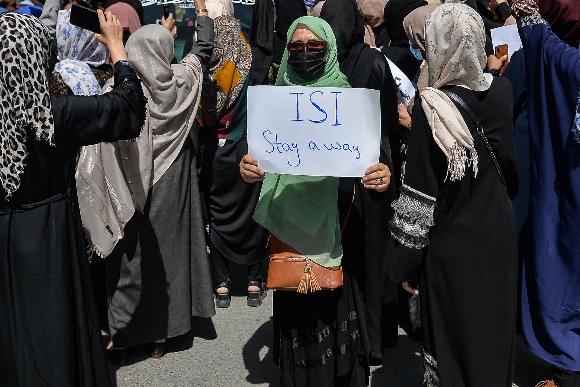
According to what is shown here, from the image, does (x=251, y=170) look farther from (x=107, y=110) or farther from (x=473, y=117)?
(x=473, y=117)

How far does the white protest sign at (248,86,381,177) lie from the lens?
8.89 ft

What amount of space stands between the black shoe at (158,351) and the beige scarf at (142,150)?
861 mm

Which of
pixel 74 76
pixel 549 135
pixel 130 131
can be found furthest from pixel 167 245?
pixel 549 135

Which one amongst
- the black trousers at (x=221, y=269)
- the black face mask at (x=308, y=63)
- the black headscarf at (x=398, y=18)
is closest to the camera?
the black face mask at (x=308, y=63)

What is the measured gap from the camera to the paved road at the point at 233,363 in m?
3.74

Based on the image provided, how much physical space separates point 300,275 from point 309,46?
3.24 ft

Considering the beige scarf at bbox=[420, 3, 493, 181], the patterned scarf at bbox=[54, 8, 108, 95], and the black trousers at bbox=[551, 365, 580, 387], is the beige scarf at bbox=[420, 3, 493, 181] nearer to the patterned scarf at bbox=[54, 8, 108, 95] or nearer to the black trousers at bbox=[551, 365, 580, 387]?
the black trousers at bbox=[551, 365, 580, 387]

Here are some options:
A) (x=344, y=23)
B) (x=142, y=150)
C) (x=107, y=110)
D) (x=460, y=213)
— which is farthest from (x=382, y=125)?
(x=107, y=110)

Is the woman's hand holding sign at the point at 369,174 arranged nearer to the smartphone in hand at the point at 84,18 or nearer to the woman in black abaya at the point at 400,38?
the smartphone in hand at the point at 84,18

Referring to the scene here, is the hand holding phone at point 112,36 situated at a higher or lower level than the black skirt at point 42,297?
higher

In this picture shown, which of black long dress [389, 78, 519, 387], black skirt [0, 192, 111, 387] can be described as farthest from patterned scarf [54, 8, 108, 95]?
black long dress [389, 78, 519, 387]

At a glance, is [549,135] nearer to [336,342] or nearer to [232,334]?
[336,342]

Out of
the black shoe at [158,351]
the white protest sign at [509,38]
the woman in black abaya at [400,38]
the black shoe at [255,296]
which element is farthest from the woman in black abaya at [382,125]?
the black shoe at [158,351]

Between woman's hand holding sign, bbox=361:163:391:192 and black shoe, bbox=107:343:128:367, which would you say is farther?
black shoe, bbox=107:343:128:367
